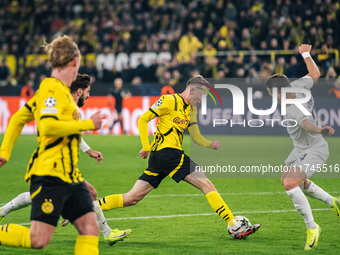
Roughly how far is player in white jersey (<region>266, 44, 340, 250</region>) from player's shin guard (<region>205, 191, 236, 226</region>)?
29.8 inches

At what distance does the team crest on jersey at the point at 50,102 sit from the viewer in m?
4.94

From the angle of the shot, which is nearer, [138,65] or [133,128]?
[133,128]

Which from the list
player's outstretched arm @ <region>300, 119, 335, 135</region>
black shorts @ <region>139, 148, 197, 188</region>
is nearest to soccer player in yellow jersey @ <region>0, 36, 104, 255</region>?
black shorts @ <region>139, 148, 197, 188</region>

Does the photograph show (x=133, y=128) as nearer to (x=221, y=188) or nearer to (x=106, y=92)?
(x=106, y=92)

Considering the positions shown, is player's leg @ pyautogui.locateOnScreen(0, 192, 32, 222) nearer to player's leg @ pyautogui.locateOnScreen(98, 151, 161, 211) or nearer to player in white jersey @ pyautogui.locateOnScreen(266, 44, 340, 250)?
player's leg @ pyautogui.locateOnScreen(98, 151, 161, 211)

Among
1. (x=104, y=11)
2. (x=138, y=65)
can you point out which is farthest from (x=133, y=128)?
(x=104, y=11)

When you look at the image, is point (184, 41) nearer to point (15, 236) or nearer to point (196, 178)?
point (196, 178)

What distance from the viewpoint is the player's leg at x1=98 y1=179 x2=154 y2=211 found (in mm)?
7828

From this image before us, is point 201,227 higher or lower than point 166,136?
lower

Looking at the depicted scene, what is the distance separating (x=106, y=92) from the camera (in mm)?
22500

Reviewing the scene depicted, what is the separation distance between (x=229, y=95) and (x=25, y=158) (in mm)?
7485

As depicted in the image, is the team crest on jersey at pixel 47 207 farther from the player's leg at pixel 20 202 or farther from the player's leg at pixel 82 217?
the player's leg at pixel 20 202

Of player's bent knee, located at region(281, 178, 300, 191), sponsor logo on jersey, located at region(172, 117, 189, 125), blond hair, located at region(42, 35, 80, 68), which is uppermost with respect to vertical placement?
blond hair, located at region(42, 35, 80, 68)

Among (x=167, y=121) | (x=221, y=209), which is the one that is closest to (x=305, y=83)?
(x=167, y=121)
